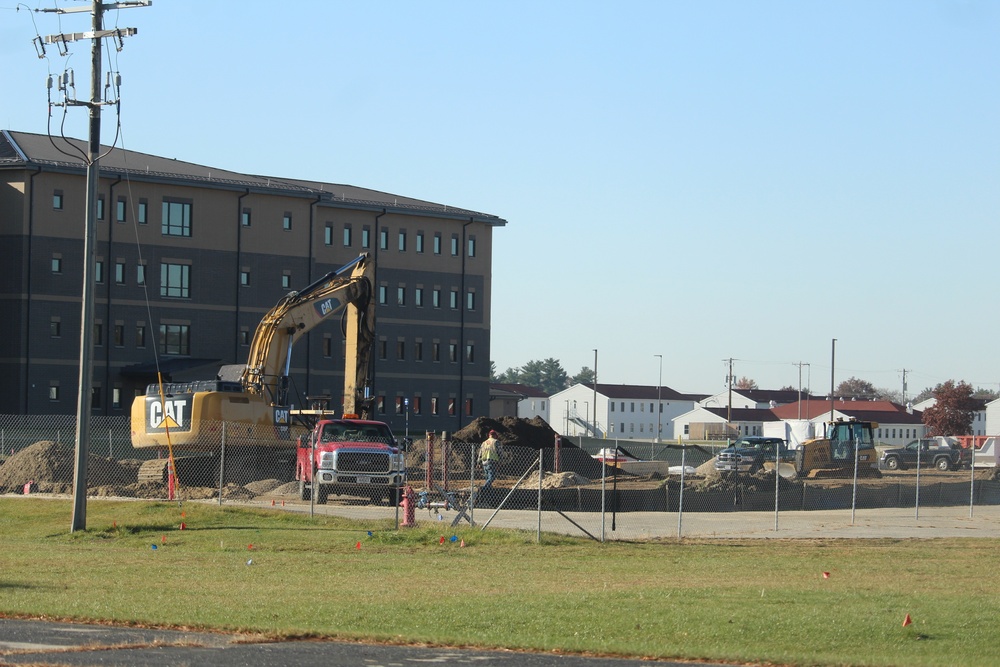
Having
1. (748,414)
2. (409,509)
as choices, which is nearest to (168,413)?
(409,509)

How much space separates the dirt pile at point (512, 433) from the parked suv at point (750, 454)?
7.73m

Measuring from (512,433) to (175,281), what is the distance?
2383 cm

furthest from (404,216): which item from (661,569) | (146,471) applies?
(661,569)

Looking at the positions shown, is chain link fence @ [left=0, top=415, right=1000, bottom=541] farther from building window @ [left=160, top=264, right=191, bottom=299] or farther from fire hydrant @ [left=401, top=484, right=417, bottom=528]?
building window @ [left=160, top=264, right=191, bottom=299]

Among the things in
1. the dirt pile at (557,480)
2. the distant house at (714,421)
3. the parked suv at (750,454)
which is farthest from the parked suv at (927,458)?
the distant house at (714,421)

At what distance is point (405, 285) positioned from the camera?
7981 cm

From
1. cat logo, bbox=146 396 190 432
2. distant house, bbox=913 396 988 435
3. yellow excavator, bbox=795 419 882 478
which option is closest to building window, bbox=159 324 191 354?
cat logo, bbox=146 396 190 432

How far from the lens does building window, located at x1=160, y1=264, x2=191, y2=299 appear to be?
Answer: 69.0 meters

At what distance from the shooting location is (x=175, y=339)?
2741 inches

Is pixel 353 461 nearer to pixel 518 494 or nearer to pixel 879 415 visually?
pixel 518 494

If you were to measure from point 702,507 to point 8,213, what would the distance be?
45.0 metres

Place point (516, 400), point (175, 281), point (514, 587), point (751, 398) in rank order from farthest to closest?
point (751, 398) < point (516, 400) < point (175, 281) < point (514, 587)

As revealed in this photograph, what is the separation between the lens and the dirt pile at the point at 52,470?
37.2 metres

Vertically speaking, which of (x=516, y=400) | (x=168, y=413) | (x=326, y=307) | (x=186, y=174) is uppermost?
Answer: (x=186, y=174)
